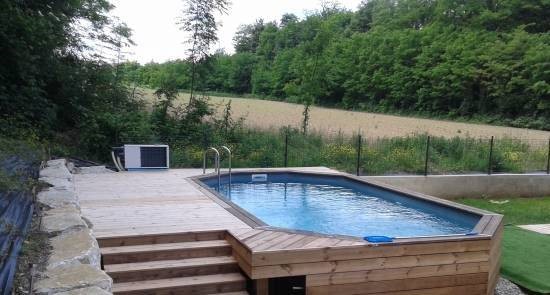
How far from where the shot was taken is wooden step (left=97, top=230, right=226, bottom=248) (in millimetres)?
4395

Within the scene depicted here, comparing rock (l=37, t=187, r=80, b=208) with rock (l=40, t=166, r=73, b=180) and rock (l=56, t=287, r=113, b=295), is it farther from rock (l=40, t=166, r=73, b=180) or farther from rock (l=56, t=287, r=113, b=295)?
rock (l=56, t=287, r=113, b=295)

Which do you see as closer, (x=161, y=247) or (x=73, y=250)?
(x=73, y=250)

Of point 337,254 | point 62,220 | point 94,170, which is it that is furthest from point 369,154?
point 62,220

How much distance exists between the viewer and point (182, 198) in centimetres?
618

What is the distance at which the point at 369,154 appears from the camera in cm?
1055

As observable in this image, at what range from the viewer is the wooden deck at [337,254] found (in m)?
4.03

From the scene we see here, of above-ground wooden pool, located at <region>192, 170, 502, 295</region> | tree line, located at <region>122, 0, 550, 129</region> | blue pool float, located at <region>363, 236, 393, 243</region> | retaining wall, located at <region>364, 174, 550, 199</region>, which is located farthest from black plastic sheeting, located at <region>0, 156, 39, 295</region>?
tree line, located at <region>122, 0, 550, 129</region>

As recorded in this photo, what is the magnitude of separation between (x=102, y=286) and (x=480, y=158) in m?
10.1

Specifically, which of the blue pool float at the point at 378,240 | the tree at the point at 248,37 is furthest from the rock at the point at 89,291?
the tree at the point at 248,37

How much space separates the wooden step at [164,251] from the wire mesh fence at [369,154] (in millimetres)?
5116

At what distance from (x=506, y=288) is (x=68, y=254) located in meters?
4.17

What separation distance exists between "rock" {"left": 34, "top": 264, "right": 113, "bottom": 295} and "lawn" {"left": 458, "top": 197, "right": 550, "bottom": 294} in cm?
420

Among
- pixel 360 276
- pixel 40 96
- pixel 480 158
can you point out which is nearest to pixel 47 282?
pixel 360 276

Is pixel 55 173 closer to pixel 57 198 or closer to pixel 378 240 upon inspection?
pixel 57 198
